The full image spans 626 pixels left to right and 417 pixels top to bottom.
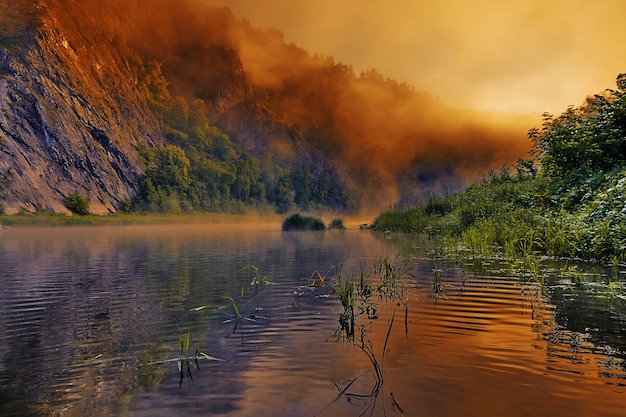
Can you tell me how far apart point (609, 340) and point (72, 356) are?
868 cm

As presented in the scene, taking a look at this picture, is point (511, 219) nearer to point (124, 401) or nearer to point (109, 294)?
point (109, 294)

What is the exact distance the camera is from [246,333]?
9.05 m

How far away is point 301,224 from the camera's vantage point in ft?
210

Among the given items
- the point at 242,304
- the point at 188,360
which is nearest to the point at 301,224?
the point at 242,304

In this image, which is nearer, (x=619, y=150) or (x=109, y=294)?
(x=109, y=294)

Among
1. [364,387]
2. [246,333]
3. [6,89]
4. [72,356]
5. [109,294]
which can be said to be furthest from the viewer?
[6,89]

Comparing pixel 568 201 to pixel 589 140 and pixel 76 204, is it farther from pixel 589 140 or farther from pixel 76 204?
pixel 76 204

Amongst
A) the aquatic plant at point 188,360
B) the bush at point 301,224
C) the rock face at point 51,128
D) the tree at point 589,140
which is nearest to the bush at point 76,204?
the rock face at point 51,128

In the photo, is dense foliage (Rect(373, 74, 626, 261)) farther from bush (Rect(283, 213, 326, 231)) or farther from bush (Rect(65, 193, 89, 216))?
bush (Rect(65, 193, 89, 216))

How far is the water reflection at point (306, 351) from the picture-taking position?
5.64 meters

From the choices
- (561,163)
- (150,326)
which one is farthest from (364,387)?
(561,163)

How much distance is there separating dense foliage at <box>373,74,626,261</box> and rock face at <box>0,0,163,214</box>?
4425 inches

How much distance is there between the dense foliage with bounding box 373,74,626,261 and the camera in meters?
19.3

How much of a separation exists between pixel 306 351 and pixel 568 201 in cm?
2203
